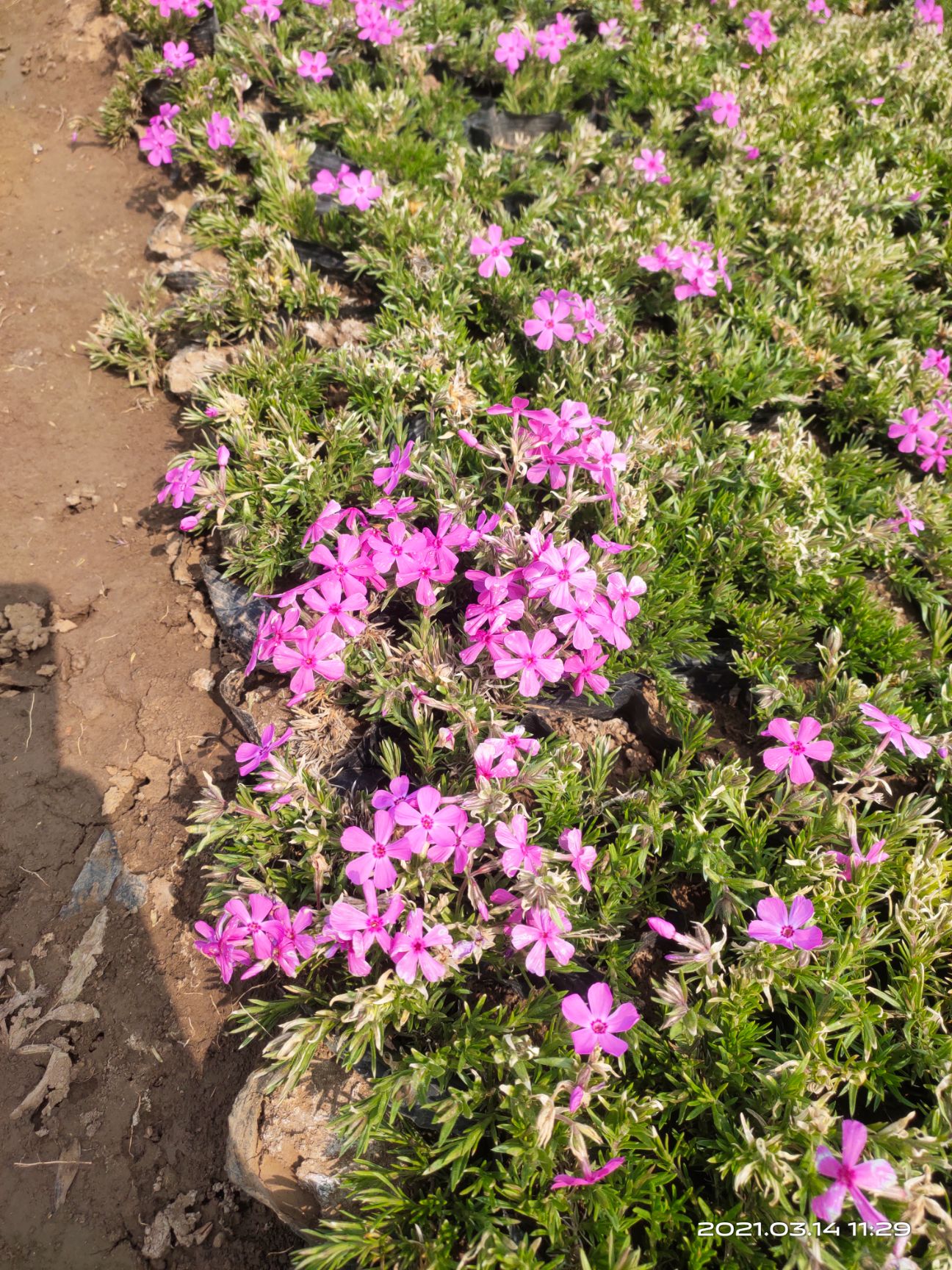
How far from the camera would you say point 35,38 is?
6.40 metres

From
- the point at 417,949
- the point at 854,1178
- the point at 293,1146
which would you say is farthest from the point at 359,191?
the point at 854,1178

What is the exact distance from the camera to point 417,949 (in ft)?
7.23

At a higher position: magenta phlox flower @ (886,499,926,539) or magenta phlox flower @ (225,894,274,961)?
magenta phlox flower @ (886,499,926,539)

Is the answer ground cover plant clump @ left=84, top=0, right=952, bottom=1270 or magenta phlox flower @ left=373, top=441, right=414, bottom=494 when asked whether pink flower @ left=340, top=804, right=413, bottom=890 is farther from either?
magenta phlox flower @ left=373, top=441, right=414, bottom=494

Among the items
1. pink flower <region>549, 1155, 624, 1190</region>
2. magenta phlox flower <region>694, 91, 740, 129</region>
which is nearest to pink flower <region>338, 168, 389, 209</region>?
magenta phlox flower <region>694, 91, 740, 129</region>

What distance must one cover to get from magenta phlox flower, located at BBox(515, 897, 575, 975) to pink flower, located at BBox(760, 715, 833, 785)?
912 mm

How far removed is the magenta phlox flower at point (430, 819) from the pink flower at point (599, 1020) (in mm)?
556

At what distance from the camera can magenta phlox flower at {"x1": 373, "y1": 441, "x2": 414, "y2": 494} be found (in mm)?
2924

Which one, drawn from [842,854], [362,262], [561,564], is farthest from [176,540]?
[842,854]

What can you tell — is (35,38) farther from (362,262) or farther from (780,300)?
(780,300)

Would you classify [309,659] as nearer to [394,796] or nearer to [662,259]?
[394,796]

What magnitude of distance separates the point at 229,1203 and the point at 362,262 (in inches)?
172

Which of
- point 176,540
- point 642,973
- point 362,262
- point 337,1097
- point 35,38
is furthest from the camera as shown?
point 35,38

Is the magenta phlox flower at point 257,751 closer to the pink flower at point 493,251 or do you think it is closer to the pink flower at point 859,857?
the pink flower at point 859,857
